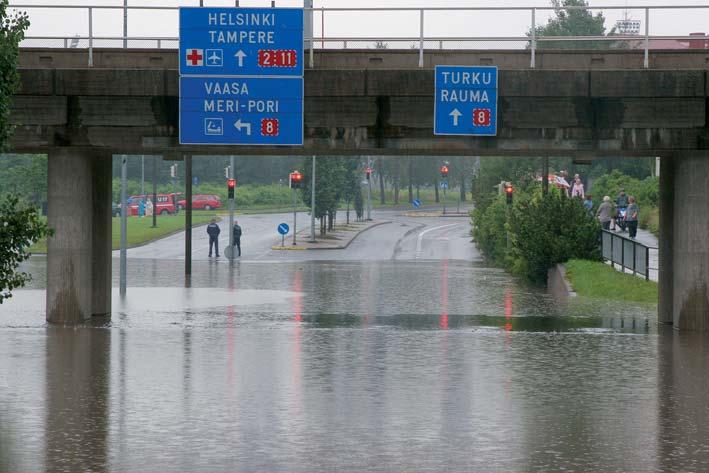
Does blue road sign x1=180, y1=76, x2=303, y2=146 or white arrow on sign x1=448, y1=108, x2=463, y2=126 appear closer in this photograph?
white arrow on sign x1=448, y1=108, x2=463, y2=126

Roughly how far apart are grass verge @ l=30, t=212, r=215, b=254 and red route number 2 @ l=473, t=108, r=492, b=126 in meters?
41.5

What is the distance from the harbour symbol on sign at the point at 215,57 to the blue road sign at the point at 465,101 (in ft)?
14.9

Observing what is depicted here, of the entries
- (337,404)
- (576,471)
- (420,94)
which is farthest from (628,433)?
(420,94)

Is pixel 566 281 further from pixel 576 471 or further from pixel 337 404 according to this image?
pixel 576 471

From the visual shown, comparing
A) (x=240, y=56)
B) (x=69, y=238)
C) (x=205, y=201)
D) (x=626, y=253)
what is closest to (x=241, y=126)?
(x=240, y=56)

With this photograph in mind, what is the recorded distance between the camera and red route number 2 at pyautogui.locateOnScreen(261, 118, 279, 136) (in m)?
27.3

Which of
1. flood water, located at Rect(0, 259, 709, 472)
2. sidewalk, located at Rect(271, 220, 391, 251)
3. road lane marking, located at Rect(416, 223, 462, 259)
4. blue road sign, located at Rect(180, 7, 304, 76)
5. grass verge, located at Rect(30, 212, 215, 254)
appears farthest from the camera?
sidewalk, located at Rect(271, 220, 391, 251)

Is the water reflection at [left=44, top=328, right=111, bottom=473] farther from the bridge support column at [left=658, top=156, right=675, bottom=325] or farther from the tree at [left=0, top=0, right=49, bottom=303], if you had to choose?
the bridge support column at [left=658, top=156, right=675, bottom=325]

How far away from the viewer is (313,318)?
29.2 metres

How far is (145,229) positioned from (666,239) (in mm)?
57839

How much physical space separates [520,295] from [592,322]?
9.37 metres

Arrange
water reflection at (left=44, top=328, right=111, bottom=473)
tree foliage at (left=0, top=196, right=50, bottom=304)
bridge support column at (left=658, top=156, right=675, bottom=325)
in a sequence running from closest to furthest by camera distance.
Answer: water reflection at (left=44, top=328, right=111, bottom=473), tree foliage at (left=0, top=196, right=50, bottom=304), bridge support column at (left=658, top=156, right=675, bottom=325)

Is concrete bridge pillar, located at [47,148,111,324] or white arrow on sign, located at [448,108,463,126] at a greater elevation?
white arrow on sign, located at [448,108,463,126]

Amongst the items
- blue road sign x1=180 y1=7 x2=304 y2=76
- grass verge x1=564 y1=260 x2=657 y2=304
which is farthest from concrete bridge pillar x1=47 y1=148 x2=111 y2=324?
grass verge x1=564 y1=260 x2=657 y2=304
